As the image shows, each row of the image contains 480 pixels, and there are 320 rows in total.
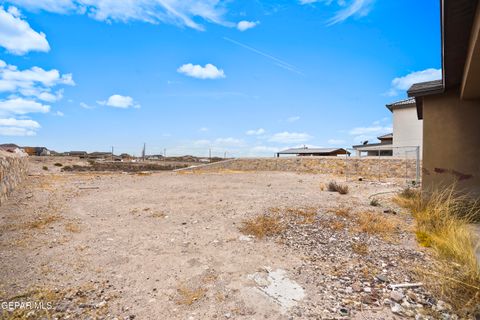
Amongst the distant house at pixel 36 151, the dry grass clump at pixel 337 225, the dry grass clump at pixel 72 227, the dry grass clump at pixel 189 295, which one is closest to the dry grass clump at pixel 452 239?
the dry grass clump at pixel 337 225

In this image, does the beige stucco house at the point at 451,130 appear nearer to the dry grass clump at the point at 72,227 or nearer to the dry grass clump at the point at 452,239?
the dry grass clump at the point at 452,239

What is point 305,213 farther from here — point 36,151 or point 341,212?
point 36,151

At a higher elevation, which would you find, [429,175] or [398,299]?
[429,175]

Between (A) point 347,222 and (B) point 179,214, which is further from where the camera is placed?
(B) point 179,214

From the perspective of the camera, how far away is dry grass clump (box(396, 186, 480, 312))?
8.89 ft

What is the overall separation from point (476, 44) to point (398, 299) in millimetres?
3197

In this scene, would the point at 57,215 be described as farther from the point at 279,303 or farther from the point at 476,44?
the point at 476,44

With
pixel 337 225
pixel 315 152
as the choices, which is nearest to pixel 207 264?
pixel 337 225

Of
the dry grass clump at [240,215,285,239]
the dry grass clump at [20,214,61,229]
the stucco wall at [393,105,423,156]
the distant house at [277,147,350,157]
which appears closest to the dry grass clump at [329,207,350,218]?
the dry grass clump at [240,215,285,239]

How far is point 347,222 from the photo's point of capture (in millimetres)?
5500

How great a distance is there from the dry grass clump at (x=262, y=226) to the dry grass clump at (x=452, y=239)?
2.48 metres

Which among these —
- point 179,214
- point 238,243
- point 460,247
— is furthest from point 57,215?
point 460,247

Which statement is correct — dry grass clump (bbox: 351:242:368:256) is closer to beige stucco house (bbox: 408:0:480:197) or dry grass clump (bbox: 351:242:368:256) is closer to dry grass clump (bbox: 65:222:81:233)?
beige stucco house (bbox: 408:0:480:197)

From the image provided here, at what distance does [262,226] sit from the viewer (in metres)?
5.12
